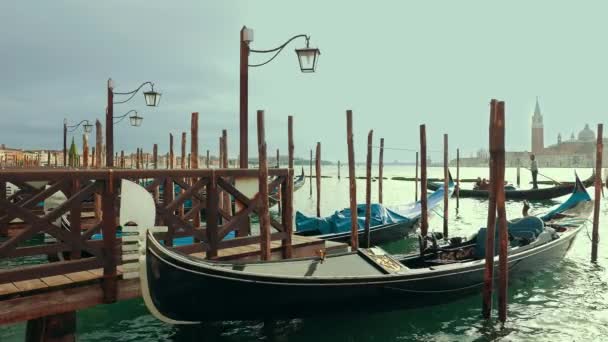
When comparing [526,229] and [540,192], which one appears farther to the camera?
[540,192]

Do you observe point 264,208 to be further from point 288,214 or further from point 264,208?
point 288,214

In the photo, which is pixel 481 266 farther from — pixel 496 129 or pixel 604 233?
pixel 604 233

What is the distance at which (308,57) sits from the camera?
5902mm

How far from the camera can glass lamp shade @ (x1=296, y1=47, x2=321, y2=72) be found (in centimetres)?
583

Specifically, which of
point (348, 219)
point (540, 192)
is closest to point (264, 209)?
point (348, 219)

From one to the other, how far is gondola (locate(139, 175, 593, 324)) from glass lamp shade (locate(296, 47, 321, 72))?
8.13 ft

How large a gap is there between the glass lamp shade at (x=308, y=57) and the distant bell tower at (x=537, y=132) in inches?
5885

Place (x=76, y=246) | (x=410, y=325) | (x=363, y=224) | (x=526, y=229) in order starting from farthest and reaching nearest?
(x=363, y=224) → (x=526, y=229) → (x=410, y=325) → (x=76, y=246)

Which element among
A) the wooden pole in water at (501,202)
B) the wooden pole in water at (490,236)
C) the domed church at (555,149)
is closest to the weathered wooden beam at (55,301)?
the wooden pole in water at (490,236)

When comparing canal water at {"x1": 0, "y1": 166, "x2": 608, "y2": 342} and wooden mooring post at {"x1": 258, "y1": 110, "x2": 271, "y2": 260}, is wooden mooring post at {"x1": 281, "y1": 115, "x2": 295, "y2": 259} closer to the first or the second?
wooden mooring post at {"x1": 258, "y1": 110, "x2": 271, "y2": 260}

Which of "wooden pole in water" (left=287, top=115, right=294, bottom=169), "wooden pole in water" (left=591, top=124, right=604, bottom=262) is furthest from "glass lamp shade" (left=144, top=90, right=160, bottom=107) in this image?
"wooden pole in water" (left=591, top=124, right=604, bottom=262)

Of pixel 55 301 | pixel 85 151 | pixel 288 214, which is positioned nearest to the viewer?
pixel 55 301

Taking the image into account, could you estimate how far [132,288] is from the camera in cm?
462

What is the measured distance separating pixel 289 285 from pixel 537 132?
6037 inches
